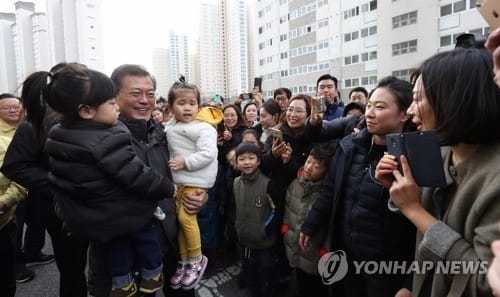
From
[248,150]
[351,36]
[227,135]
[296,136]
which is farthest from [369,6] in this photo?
[248,150]

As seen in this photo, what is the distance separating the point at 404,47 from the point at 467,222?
76.9ft

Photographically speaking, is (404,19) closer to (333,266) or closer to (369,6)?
(369,6)

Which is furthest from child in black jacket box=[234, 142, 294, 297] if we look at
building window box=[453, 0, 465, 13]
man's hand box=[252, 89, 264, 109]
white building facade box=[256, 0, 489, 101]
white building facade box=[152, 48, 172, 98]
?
white building facade box=[152, 48, 172, 98]

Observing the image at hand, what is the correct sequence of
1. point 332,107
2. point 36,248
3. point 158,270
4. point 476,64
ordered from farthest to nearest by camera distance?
point 332,107 < point 36,248 < point 158,270 < point 476,64

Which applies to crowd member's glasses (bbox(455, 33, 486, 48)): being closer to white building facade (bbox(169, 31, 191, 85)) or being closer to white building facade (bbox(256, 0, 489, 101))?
white building facade (bbox(256, 0, 489, 101))

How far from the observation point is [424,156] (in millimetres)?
1069

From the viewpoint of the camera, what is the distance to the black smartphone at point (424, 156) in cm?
104

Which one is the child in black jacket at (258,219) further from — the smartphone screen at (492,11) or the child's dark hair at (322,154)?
the smartphone screen at (492,11)

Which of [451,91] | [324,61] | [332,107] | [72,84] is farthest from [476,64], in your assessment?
[324,61]

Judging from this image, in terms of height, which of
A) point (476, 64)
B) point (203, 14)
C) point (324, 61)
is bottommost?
point (476, 64)

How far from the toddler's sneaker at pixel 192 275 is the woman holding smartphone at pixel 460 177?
1.29 meters

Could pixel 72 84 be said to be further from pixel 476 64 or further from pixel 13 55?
pixel 13 55

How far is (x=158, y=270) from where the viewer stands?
1.61m

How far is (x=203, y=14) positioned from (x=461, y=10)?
4031cm
